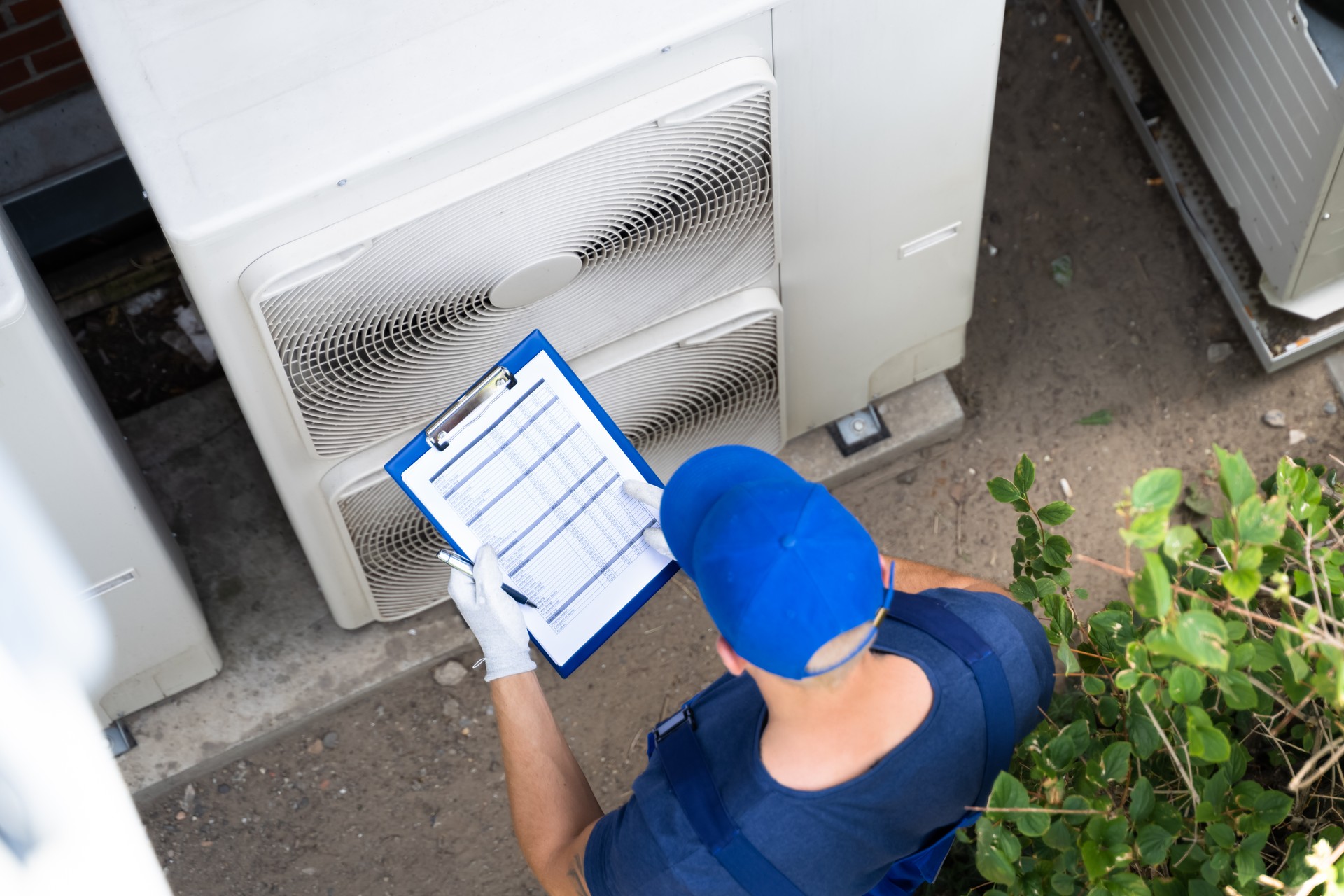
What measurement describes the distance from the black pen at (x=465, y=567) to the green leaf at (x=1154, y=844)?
869 mm

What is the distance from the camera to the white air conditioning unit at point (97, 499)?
170cm

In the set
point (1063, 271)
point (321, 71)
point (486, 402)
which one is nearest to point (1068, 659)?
point (486, 402)

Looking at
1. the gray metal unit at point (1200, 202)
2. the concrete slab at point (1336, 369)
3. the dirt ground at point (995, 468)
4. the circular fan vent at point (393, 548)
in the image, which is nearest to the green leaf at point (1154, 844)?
the circular fan vent at point (393, 548)

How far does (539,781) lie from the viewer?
1762 mm

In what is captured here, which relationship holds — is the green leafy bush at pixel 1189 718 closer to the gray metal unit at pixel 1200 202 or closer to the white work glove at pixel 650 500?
the white work glove at pixel 650 500

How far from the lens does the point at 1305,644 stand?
1.25 metres

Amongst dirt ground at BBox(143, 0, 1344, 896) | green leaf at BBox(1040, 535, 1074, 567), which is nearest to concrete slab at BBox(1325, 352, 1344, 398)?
dirt ground at BBox(143, 0, 1344, 896)

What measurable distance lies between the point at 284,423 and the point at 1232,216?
2.23 meters

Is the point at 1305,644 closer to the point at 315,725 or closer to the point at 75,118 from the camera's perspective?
the point at 315,725

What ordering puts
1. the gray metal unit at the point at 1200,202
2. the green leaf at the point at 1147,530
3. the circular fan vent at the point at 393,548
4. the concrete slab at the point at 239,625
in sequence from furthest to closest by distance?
the gray metal unit at the point at 1200,202
the concrete slab at the point at 239,625
the circular fan vent at the point at 393,548
the green leaf at the point at 1147,530

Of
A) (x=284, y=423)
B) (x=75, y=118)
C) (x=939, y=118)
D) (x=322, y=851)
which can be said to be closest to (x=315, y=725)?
(x=322, y=851)

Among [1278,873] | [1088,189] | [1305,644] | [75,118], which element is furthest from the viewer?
[1088,189]

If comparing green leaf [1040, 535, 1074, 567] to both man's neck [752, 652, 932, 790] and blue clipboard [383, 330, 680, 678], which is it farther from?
blue clipboard [383, 330, 680, 678]

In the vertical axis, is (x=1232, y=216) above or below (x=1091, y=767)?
below
